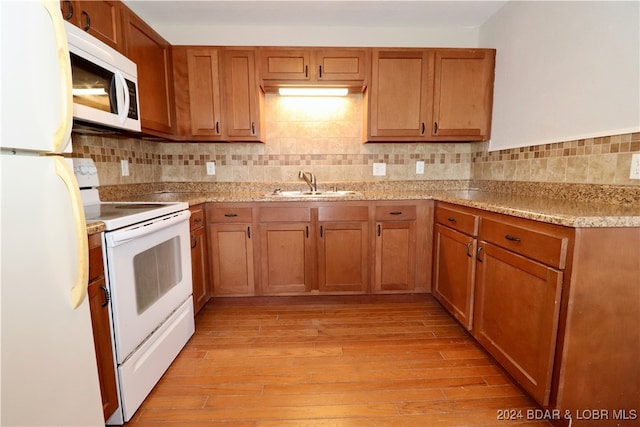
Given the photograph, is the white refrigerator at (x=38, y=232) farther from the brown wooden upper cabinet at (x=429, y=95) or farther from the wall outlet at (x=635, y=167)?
the wall outlet at (x=635, y=167)

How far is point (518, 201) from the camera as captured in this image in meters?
1.67

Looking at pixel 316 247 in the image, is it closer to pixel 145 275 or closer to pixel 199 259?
pixel 199 259

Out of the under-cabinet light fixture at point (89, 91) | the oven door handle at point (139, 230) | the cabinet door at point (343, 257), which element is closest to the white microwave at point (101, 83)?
the under-cabinet light fixture at point (89, 91)

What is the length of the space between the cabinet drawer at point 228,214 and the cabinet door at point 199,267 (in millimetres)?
120

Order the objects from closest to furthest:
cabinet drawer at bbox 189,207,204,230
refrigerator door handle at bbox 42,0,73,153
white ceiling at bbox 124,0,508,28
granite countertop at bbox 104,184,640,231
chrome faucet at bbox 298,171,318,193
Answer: refrigerator door handle at bbox 42,0,73,153 < granite countertop at bbox 104,184,640,231 < cabinet drawer at bbox 189,207,204,230 < white ceiling at bbox 124,0,508,28 < chrome faucet at bbox 298,171,318,193

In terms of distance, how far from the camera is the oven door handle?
3.84ft

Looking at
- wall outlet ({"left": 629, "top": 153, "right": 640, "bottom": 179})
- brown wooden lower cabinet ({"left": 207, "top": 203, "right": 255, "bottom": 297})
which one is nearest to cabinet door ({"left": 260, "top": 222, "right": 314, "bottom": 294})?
brown wooden lower cabinet ({"left": 207, "top": 203, "right": 255, "bottom": 297})

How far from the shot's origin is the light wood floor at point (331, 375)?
1311 mm

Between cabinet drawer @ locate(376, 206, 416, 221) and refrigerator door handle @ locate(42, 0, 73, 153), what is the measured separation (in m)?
1.84

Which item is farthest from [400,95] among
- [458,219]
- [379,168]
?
[458,219]

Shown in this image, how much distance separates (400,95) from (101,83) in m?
1.97

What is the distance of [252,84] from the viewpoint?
2.37 meters

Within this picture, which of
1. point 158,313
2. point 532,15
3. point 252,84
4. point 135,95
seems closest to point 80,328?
point 158,313

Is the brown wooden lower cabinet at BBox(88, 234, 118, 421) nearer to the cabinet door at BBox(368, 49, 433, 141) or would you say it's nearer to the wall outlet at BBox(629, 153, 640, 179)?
the cabinet door at BBox(368, 49, 433, 141)
